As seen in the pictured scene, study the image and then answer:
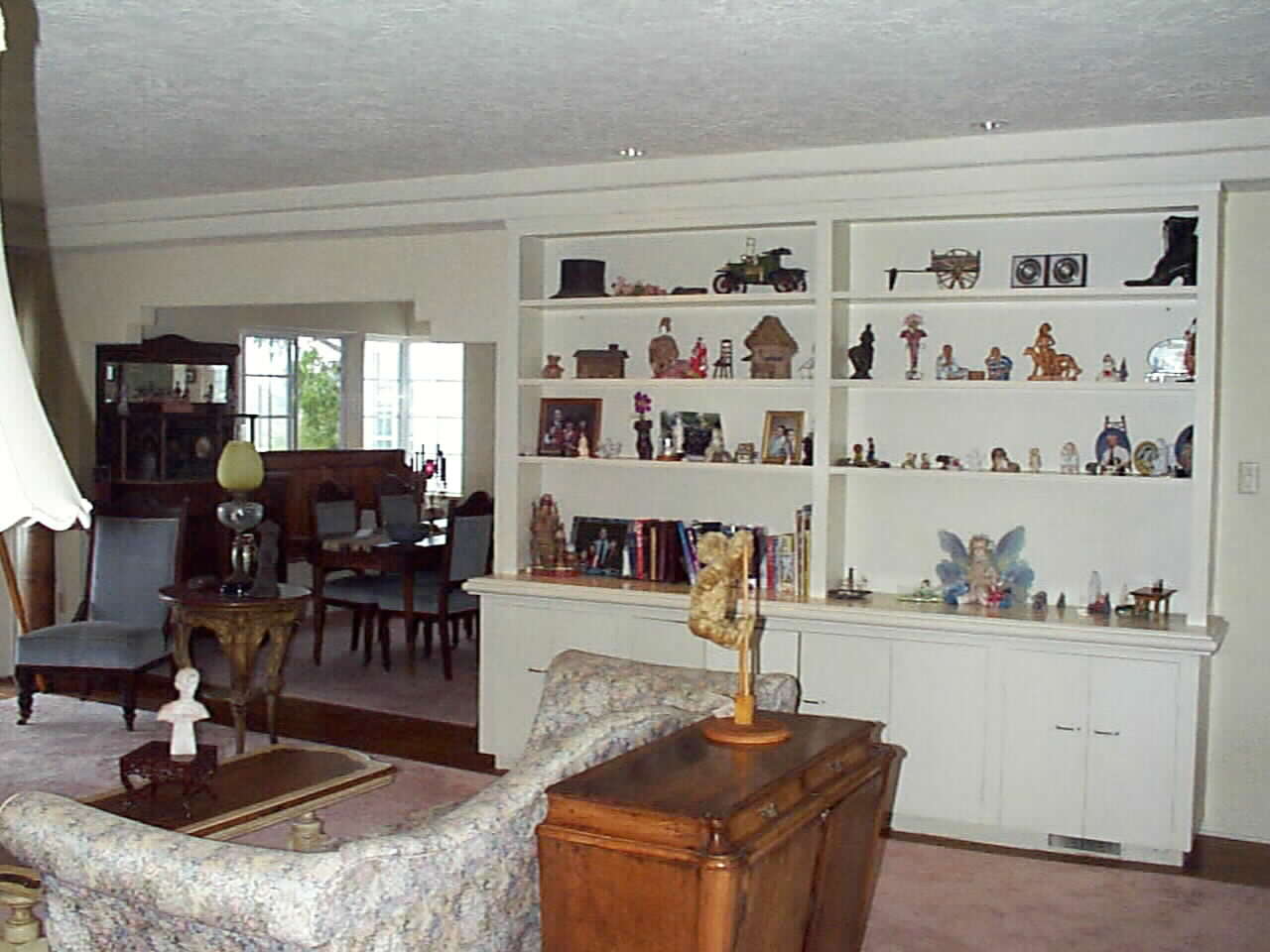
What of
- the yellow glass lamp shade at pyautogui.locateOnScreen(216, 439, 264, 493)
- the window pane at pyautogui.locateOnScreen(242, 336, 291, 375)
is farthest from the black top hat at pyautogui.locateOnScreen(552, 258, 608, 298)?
the window pane at pyautogui.locateOnScreen(242, 336, 291, 375)

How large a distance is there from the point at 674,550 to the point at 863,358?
1.06 meters

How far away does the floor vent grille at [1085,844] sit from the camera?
4418mm

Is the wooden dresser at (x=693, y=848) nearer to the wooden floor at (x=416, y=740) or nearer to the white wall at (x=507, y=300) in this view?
the wooden floor at (x=416, y=740)

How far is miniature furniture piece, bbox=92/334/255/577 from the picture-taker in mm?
7453

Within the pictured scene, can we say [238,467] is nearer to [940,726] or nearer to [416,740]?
[416,740]

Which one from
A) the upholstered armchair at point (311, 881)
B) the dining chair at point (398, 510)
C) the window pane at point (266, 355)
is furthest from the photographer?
the window pane at point (266, 355)

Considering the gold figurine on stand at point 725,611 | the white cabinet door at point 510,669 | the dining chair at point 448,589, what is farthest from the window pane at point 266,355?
the gold figurine on stand at point 725,611

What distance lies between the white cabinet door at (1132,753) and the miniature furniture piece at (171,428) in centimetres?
491

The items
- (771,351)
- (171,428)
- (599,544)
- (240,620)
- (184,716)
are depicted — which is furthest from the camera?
(171,428)

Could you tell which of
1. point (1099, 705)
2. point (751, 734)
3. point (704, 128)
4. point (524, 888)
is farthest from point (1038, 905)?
point (704, 128)

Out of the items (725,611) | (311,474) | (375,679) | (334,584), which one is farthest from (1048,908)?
(311,474)

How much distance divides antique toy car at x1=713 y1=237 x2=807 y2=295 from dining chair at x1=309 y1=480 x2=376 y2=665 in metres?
3.11

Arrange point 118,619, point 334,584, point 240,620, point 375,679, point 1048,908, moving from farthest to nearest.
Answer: point 334,584 → point 375,679 → point 118,619 → point 240,620 → point 1048,908

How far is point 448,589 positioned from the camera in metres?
7.09
